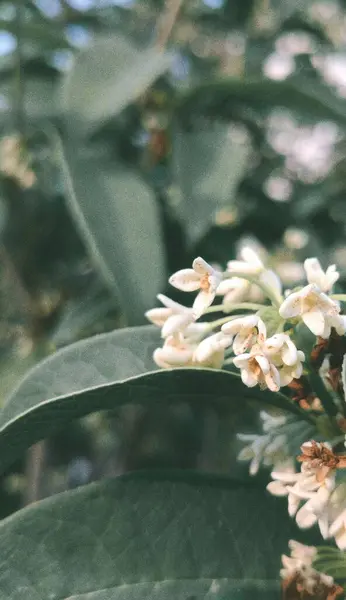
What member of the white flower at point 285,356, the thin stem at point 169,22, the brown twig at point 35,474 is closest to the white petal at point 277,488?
the white flower at point 285,356

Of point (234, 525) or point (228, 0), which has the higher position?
point (228, 0)

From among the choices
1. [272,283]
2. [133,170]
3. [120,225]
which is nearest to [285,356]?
[272,283]

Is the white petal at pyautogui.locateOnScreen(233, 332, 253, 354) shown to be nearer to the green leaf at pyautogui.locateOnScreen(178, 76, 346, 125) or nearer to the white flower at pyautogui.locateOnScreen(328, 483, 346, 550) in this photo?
the white flower at pyautogui.locateOnScreen(328, 483, 346, 550)

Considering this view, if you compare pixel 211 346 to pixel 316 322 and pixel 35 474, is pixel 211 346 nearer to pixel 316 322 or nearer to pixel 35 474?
pixel 316 322

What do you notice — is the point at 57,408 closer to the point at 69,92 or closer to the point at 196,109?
the point at 69,92

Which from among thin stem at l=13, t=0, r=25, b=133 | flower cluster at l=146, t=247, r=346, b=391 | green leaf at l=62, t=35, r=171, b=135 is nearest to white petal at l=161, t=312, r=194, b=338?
flower cluster at l=146, t=247, r=346, b=391

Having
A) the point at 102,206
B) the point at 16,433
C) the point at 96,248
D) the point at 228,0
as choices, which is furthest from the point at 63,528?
the point at 228,0
